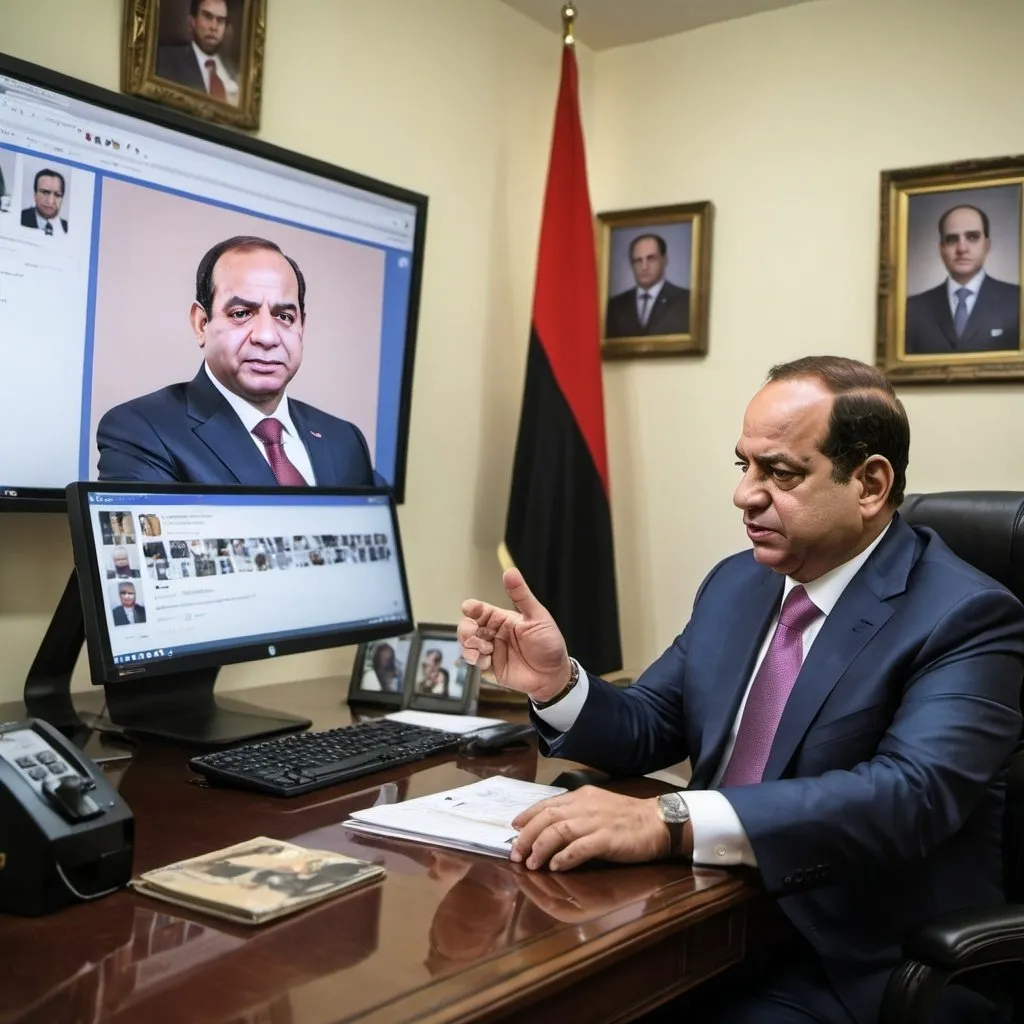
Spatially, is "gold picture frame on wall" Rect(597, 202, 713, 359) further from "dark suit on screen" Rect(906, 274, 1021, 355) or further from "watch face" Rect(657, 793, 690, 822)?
"watch face" Rect(657, 793, 690, 822)

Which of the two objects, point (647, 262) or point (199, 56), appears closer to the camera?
point (199, 56)

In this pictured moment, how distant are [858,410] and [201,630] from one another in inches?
41.1

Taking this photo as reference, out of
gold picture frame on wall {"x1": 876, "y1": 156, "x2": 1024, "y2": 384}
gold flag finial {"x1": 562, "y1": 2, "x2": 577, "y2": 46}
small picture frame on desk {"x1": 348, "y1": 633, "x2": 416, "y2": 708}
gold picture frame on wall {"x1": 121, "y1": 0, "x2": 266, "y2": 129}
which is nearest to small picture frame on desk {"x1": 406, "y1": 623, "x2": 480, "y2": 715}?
small picture frame on desk {"x1": 348, "y1": 633, "x2": 416, "y2": 708}

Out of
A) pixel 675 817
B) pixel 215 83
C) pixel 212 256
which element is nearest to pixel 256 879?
pixel 675 817

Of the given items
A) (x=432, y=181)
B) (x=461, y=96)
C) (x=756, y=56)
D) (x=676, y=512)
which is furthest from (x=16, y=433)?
(x=756, y=56)

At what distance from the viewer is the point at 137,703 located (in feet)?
5.84

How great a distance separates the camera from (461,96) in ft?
9.07

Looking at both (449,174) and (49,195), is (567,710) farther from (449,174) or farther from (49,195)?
(449,174)

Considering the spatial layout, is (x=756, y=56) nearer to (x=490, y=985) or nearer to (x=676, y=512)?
(x=676, y=512)

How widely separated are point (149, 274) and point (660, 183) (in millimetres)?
1529

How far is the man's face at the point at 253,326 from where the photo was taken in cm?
216

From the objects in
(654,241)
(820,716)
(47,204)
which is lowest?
(820,716)

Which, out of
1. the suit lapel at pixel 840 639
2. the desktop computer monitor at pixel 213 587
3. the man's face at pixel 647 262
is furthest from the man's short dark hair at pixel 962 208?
the desktop computer monitor at pixel 213 587

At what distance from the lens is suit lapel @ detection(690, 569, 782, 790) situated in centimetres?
160
